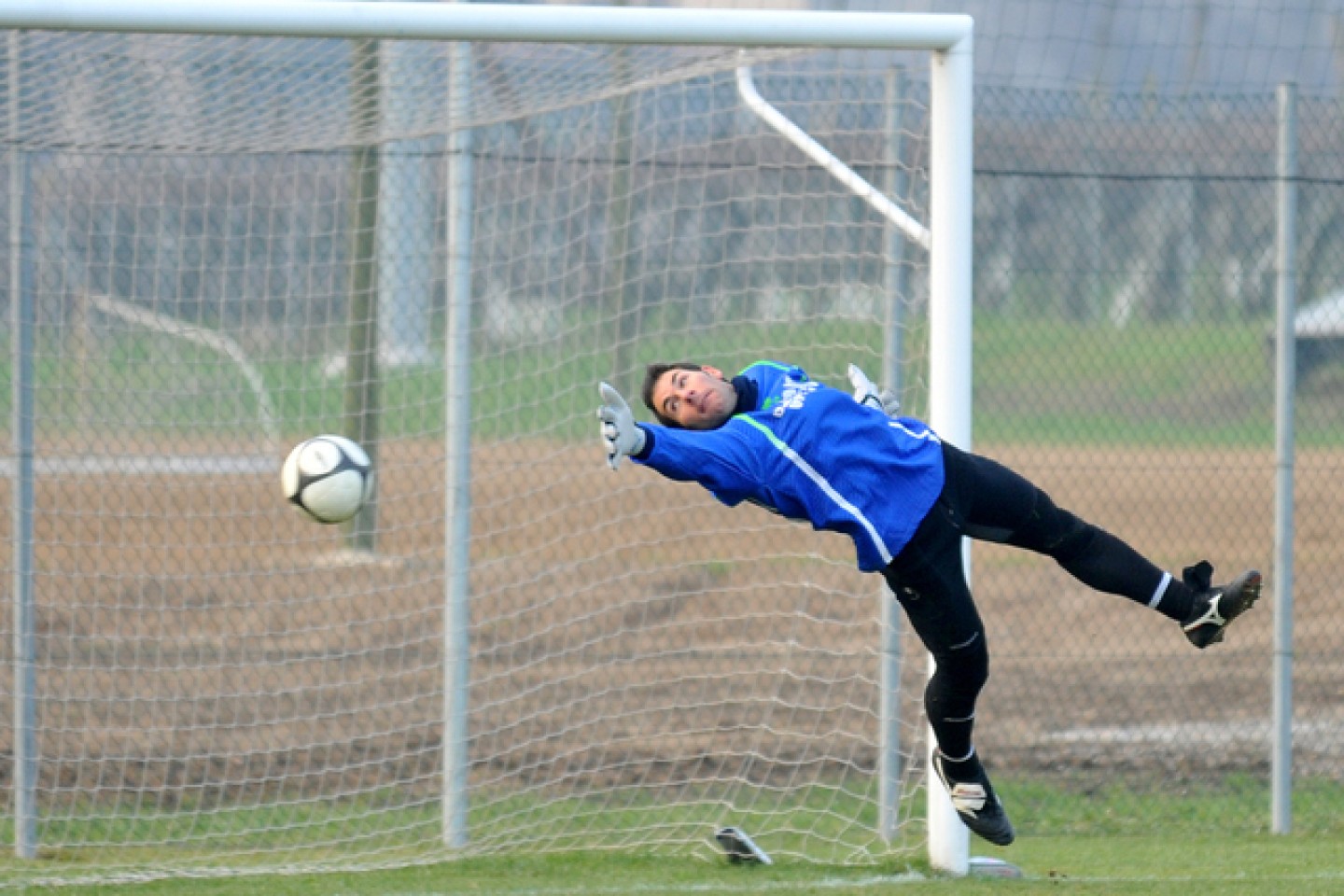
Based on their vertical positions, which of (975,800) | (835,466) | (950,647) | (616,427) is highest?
(616,427)

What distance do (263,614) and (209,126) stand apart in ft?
13.7

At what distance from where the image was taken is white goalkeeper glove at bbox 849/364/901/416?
5363 mm

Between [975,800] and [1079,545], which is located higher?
[1079,545]

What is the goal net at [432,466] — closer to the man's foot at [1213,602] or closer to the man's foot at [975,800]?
the man's foot at [975,800]

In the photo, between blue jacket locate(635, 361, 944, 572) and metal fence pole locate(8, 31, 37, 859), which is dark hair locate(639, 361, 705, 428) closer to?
blue jacket locate(635, 361, 944, 572)

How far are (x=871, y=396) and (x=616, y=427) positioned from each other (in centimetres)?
121

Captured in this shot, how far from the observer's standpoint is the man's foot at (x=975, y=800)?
5.38 m

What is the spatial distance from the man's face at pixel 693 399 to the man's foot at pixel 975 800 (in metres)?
1.36

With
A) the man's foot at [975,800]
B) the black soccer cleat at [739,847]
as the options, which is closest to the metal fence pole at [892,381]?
the black soccer cleat at [739,847]

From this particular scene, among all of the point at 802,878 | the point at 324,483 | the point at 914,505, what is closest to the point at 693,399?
the point at 914,505

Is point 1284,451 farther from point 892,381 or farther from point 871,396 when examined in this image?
point 871,396

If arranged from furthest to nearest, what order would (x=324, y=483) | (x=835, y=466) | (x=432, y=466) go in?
(x=432, y=466), (x=324, y=483), (x=835, y=466)

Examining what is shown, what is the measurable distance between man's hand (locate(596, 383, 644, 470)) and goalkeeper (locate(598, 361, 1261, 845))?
0.26 meters

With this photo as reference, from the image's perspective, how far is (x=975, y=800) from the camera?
→ 5.37 m
